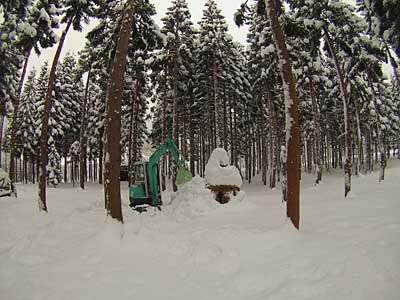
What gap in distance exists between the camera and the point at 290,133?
7348 millimetres

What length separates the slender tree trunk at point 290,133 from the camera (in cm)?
714

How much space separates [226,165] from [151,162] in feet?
14.5

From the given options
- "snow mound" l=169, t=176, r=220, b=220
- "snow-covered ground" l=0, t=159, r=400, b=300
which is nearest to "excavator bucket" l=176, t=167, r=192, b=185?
"snow mound" l=169, t=176, r=220, b=220

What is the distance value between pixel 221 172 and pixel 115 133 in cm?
762

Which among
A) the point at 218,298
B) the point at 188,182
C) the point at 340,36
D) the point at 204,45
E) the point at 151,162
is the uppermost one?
the point at 204,45

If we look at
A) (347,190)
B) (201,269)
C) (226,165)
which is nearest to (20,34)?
(226,165)

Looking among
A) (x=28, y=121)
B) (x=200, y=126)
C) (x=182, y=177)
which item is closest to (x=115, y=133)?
(x=182, y=177)

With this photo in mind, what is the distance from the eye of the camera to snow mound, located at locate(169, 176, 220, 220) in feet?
40.1

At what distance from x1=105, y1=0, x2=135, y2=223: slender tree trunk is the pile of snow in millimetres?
7084

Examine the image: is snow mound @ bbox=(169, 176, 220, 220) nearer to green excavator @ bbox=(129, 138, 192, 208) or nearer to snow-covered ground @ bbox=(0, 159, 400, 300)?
green excavator @ bbox=(129, 138, 192, 208)

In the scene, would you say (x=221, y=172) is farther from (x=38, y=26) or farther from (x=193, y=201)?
(x=38, y=26)

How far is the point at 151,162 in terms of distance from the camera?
13469 millimetres

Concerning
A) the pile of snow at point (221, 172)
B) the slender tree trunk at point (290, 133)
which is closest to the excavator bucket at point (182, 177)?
the pile of snow at point (221, 172)

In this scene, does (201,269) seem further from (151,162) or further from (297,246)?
(151,162)
